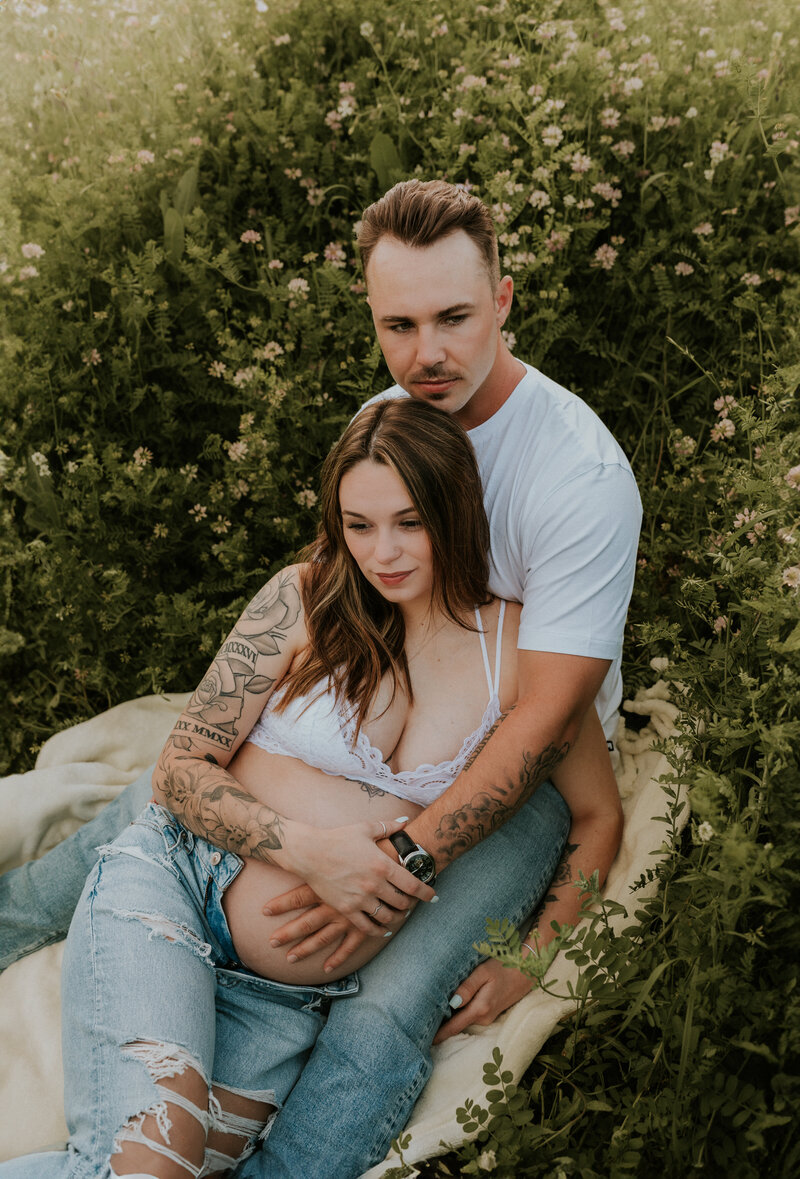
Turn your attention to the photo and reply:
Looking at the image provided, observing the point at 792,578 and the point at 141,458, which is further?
the point at 141,458

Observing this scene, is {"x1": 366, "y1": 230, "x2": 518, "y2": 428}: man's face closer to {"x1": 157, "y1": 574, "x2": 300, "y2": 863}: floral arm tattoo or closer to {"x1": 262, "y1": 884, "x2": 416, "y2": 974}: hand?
{"x1": 157, "y1": 574, "x2": 300, "y2": 863}: floral arm tattoo

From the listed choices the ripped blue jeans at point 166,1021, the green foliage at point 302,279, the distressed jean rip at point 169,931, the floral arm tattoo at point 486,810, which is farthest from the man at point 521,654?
the green foliage at point 302,279

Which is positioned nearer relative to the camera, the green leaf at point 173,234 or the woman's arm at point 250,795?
the woman's arm at point 250,795

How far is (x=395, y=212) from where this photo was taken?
105 inches

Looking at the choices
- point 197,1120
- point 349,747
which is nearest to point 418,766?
point 349,747

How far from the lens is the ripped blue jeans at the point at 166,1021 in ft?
6.71

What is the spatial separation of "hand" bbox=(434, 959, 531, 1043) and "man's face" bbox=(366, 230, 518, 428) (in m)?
1.57

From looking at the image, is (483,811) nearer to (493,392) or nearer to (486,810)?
(486,810)

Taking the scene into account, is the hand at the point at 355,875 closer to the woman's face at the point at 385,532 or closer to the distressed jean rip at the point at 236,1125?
the distressed jean rip at the point at 236,1125

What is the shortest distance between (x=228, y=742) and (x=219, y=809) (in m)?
0.23

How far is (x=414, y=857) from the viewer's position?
2.40 meters

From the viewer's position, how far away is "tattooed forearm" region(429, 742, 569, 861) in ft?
7.97

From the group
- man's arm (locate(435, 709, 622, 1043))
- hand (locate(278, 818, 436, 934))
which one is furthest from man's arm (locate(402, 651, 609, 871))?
man's arm (locate(435, 709, 622, 1043))

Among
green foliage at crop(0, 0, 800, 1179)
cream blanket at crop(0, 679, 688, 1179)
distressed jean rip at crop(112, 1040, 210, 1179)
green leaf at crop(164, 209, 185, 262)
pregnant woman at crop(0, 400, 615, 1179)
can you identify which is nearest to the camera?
distressed jean rip at crop(112, 1040, 210, 1179)
